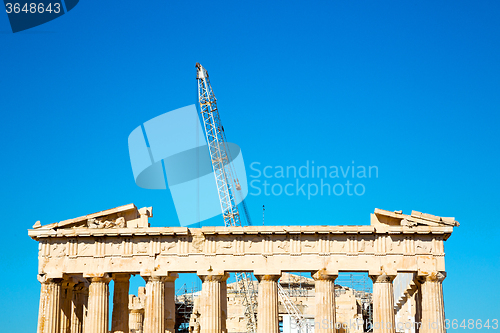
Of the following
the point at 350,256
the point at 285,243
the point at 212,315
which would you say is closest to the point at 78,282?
the point at 212,315

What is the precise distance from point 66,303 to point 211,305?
9.65 metres

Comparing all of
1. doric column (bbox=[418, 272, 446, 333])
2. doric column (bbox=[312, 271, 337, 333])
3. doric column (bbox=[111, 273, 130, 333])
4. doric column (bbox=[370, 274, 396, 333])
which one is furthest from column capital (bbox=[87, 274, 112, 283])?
doric column (bbox=[418, 272, 446, 333])

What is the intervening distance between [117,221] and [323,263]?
13119 mm

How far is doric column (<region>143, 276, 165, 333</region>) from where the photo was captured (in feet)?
145

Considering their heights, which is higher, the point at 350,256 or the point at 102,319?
the point at 350,256

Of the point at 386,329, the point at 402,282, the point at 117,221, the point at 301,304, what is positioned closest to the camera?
the point at 386,329

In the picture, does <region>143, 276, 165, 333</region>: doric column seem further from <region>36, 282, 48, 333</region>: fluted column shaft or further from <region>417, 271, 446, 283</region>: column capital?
<region>417, 271, 446, 283</region>: column capital

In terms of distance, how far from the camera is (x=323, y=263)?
145ft

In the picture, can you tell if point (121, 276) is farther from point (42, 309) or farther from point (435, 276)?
point (435, 276)

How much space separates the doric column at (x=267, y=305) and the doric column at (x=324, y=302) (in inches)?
97.6

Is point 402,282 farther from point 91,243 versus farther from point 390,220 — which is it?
point 91,243

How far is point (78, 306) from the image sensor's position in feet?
158

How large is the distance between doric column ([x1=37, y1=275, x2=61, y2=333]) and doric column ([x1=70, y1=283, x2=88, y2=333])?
2089mm

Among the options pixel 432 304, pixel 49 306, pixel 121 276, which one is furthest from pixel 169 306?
pixel 432 304
